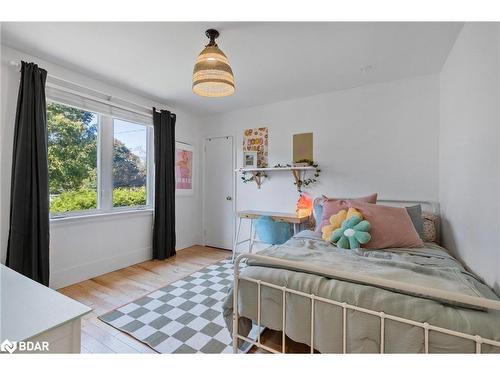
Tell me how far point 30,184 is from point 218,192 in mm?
2310

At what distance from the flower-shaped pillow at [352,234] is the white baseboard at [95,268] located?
2.46m

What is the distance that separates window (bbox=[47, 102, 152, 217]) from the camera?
2.38 m

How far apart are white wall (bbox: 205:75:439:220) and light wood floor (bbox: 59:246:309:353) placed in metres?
1.25

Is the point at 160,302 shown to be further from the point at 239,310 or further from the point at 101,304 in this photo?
the point at 239,310

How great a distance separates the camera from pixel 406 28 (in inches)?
66.5

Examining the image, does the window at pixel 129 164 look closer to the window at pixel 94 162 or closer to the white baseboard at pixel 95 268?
the window at pixel 94 162

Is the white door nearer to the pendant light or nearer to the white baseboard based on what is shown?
the white baseboard

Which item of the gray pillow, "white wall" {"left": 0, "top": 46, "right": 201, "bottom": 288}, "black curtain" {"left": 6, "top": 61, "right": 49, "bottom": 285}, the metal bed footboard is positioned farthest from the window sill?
the gray pillow

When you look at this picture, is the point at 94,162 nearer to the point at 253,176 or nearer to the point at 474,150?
the point at 253,176

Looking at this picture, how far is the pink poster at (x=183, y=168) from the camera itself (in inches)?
143

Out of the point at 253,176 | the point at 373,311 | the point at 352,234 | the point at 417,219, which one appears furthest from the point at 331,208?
the point at 253,176

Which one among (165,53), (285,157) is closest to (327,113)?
(285,157)

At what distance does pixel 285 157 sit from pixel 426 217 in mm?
1707

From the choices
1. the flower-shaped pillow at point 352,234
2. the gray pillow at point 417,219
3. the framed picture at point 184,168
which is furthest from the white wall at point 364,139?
the framed picture at point 184,168
